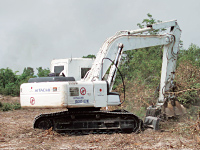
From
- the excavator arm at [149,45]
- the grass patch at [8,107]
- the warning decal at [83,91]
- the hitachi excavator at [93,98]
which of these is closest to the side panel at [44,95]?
the hitachi excavator at [93,98]

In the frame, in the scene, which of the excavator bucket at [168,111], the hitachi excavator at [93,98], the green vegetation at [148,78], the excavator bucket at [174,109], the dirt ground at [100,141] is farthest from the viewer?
the green vegetation at [148,78]

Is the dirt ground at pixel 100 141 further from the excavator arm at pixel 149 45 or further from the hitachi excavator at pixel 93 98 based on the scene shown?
the excavator arm at pixel 149 45

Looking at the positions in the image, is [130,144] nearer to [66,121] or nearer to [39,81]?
[66,121]

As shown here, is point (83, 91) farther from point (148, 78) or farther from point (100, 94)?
point (148, 78)

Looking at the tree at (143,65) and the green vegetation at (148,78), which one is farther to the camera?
the tree at (143,65)

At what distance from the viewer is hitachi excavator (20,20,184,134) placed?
7.64m

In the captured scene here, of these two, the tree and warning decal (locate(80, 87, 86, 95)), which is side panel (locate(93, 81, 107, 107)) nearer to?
warning decal (locate(80, 87, 86, 95))

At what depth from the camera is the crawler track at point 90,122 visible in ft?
27.4

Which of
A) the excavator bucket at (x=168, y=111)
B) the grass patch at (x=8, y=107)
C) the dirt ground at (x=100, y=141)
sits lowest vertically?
the dirt ground at (x=100, y=141)

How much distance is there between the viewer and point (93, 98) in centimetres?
781

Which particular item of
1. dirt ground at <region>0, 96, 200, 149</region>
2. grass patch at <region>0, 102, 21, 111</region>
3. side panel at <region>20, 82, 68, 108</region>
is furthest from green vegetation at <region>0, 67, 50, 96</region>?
side panel at <region>20, 82, 68, 108</region>

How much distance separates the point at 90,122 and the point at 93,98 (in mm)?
937

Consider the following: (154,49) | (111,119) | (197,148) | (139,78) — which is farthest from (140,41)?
(154,49)

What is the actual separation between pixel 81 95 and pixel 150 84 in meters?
6.82
